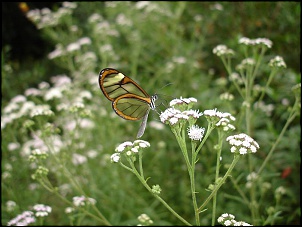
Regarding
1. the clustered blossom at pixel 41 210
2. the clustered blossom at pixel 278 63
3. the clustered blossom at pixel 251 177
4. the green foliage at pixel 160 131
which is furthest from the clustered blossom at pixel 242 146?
the clustered blossom at pixel 41 210

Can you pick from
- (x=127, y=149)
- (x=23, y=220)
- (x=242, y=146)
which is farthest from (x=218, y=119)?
(x=23, y=220)

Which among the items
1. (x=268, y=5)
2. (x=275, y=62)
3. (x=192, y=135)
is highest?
(x=268, y=5)

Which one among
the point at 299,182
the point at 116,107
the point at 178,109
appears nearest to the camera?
the point at 178,109

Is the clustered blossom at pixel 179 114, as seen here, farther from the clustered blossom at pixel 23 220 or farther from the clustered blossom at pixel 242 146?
the clustered blossom at pixel 23 220

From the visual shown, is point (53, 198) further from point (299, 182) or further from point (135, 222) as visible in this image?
point (299, 182)

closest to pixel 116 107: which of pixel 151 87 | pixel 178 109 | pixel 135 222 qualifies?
pixel 178 109

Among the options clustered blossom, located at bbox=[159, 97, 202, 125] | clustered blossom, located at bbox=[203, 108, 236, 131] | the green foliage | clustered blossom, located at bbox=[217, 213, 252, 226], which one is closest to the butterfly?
clustered blossom, located at bbox=[159, 97, 202, 125]

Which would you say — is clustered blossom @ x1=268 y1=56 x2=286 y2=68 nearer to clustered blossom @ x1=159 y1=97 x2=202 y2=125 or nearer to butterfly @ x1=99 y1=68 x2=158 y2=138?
butterfly @ x1=99 y1=68 x2=158 y2=138
